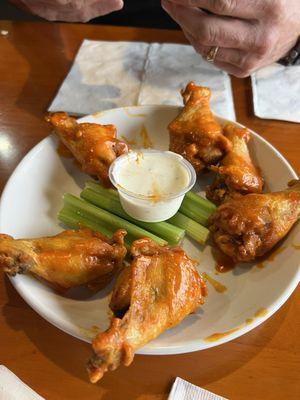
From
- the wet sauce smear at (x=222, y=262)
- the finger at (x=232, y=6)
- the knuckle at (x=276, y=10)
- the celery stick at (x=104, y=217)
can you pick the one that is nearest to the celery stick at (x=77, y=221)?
the celery stick at (x=104, y=217)

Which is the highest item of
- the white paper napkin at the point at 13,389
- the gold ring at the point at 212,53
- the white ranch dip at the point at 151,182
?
the gold ring at the point at 212,53

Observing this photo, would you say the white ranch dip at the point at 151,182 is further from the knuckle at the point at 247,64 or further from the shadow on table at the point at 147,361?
the knuckle at the point at 247,64

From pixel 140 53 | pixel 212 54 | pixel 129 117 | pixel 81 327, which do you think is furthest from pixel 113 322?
pixel 140 53

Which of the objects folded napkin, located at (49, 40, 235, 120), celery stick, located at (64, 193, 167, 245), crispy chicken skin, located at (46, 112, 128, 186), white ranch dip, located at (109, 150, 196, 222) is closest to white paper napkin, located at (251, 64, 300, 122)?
folded napkin, located at (49, 40, 235, 120)

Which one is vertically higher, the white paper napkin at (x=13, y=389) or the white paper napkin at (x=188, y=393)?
the white paper napkin at (x=188, y=393)

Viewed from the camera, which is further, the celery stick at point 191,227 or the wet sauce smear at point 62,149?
the wet sauce smear at point 62,149

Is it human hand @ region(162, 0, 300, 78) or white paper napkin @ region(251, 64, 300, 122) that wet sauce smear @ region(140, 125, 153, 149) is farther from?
white paper napkin @ region(251, 64, 300, 122)

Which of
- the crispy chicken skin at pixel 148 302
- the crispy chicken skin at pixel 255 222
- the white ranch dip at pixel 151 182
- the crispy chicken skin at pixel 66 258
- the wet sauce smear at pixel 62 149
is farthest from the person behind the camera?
the wet sauce smear at pixel 62 149

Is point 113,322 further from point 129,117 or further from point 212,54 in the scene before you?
point 212,54
